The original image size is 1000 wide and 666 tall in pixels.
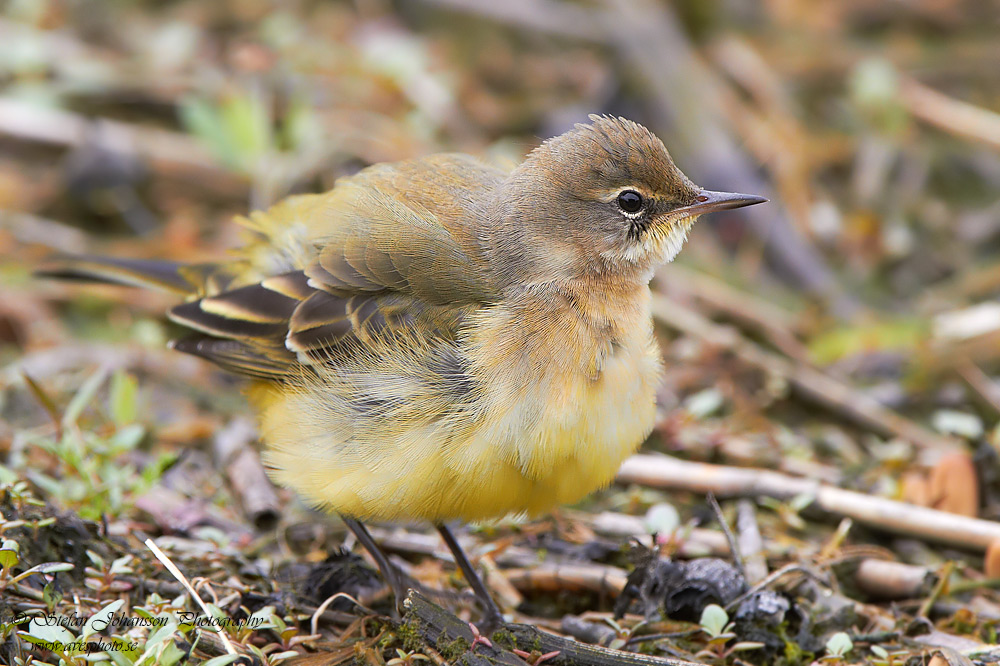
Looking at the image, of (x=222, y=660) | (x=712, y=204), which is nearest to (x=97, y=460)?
(x=222, y=660)

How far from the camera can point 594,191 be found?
452cm

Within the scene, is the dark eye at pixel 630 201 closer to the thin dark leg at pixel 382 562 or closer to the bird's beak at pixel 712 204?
the bird's beak at pixel 712 204

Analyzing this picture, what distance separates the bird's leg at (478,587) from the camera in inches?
166

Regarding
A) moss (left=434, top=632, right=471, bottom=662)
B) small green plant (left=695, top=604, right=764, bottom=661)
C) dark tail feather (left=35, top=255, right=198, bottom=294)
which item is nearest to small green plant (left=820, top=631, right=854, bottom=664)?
small green plant (left=695, top=604, right=764, bottom=661)

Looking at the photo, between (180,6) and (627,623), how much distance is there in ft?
23.3

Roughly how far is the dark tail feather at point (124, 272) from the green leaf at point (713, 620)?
9.73 ft

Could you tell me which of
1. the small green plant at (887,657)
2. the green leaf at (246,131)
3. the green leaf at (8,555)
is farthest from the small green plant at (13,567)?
the green leaf at (246,131)

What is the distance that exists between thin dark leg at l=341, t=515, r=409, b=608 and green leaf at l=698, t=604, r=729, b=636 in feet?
4.01

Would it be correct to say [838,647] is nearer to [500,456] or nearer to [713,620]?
[713,620]

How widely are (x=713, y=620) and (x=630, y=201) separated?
1.80 metres

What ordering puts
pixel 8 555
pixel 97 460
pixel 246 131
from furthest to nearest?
pixel 246 131, pixel 97 460, pixel 8 555

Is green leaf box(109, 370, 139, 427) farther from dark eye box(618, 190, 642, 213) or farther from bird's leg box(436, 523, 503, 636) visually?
dark eye box(618, 190, 642, 213)

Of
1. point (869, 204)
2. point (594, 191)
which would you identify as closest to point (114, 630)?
point (594, 191)

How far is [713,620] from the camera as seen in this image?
3.97m
